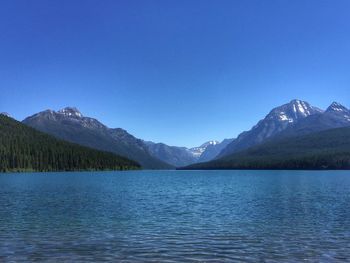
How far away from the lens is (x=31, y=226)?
39.5 meters

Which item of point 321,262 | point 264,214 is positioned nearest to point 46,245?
point 321,262

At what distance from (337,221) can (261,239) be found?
1360 cm

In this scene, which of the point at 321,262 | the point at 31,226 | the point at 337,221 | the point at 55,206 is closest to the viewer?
the point at 321,262

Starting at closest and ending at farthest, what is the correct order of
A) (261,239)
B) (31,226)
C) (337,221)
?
(261,239) < (31,226) < (337,221)

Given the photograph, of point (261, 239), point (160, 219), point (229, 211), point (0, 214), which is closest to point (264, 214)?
point (229, 211)

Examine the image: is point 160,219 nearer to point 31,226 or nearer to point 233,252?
point 31,226

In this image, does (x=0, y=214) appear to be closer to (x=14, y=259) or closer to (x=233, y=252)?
(x=14, y=259)

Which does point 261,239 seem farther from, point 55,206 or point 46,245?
point 55,206

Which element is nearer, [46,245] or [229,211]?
[46,245]

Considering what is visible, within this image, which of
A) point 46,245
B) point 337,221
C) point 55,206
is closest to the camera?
point 46,245

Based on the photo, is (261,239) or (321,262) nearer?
(321,262)

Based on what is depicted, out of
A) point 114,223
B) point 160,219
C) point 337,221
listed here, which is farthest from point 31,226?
point 337,221

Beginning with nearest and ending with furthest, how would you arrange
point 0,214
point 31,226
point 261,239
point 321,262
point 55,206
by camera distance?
point 321,262 → point 261,239 → point 31,226 → point 0,214 → point 55,206

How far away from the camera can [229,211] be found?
173ft
